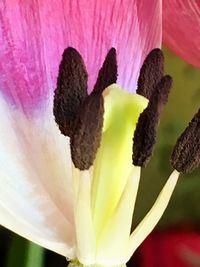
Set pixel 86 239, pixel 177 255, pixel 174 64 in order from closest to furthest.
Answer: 1. pixel 86 239
2. pixel 177 255
3. pixel 174 64

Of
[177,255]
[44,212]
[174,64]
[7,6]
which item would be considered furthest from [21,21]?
[174,64]

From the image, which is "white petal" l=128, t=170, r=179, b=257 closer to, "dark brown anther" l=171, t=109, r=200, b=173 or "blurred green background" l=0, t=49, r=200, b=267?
"dark brown anther" l=171, t=109, r=200, b=173

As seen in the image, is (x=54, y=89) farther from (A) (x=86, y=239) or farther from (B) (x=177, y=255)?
(B) (x=177, y=255)

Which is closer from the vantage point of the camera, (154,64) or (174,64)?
(154,64)

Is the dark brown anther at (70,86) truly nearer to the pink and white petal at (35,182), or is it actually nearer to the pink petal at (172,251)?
the pink and white petal at (35,182)

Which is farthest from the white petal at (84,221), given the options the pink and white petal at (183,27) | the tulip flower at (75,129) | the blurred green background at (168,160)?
the blurred green background at (168,160)

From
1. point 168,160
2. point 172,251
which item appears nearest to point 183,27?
point 172,251
